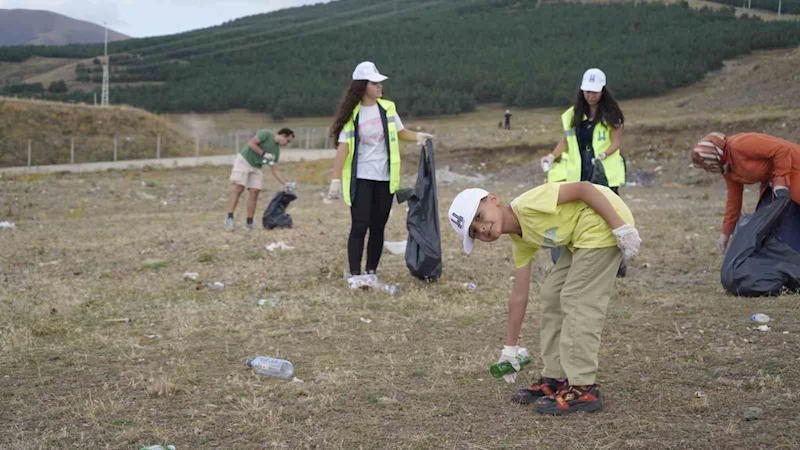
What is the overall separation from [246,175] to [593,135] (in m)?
5.74

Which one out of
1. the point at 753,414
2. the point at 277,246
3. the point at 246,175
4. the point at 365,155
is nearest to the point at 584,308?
the point at 753,414

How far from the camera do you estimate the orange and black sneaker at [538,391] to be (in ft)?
14.0

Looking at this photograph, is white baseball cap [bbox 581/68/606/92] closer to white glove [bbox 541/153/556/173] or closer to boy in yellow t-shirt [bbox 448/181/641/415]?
white glove [bbox 541/153/556/173]

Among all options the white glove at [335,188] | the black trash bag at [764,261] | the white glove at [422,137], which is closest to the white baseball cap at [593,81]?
the white glove at [422,137]

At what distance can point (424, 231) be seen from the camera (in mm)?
7305

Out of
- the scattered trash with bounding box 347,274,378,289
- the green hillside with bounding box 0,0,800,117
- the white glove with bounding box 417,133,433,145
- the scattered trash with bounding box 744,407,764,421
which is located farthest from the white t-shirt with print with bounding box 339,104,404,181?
the green hillside with bounding box 0,0,800,117

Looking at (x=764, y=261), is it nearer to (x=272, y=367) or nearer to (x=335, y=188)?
(x=335, y=188)

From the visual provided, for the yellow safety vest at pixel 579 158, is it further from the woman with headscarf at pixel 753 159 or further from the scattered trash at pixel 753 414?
the scattered trash at pixel 753 414

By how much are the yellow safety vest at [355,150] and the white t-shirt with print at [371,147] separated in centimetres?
3

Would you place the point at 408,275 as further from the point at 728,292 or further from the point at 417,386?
the point at 417,386

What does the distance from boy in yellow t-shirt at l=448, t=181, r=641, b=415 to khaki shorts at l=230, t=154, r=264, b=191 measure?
792 cm

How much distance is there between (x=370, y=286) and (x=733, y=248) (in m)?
2.73

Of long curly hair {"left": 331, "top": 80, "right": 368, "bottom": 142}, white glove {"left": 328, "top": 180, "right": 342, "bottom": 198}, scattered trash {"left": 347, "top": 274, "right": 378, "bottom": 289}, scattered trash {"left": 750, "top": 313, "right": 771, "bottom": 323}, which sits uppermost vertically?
long curly hair {"left": 331, "top": 80, "right": 368, "bottom": 142}

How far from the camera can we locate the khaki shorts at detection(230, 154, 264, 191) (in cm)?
1166
